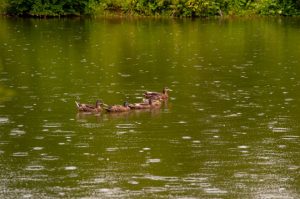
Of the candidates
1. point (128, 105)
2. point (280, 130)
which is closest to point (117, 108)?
point (128, 105)

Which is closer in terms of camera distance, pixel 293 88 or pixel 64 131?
pixel 64 131

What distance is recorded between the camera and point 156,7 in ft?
262

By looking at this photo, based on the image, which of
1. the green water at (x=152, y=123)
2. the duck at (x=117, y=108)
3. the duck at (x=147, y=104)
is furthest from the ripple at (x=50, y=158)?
the duck at (x=147, y=104)

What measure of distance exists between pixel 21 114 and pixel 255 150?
8751mm

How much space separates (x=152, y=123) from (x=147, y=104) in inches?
104

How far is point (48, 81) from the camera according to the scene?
34781 millimetres

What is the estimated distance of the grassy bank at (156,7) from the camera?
258ft

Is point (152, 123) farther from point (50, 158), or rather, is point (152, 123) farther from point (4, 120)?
point (50, 158)

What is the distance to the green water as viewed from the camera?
19.1 m

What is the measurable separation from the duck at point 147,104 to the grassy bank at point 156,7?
4967cm

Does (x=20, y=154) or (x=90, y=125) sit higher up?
(x=20, y=154)

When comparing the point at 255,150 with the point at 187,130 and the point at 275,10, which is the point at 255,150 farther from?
the point at 275,10

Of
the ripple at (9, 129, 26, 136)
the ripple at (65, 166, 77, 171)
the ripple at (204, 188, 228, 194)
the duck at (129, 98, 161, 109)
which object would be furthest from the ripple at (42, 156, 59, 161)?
the duck at (129, 98, 161, 109)

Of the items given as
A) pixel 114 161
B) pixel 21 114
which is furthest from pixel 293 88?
pixel 114 161
